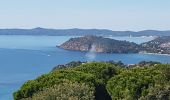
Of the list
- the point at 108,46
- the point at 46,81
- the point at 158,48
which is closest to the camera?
the point at 46,81

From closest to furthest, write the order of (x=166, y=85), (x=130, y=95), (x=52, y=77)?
(x=166, y=85)
(x=130, y=95)
(x=52, y=77)

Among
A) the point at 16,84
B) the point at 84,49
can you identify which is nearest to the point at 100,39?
the point at 84,49

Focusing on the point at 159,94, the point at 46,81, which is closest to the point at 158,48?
the point at 46,81

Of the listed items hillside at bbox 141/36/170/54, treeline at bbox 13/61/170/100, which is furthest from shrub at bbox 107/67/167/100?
hillside at bbox 141/36/170/54

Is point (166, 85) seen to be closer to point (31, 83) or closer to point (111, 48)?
point (31, 83)

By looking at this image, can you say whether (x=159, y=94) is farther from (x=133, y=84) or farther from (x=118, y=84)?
(x=118, y=84)

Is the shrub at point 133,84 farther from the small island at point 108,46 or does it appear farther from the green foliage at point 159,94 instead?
the small island at point 108,46
